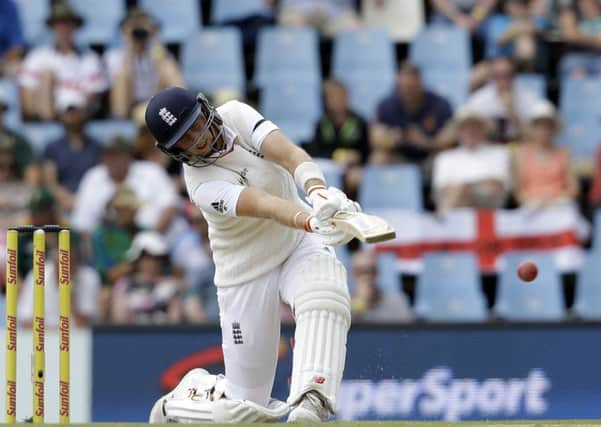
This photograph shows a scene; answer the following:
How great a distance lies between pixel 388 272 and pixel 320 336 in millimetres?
4256

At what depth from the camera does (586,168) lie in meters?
11.6

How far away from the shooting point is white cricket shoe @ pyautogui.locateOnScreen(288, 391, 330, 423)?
243 inches

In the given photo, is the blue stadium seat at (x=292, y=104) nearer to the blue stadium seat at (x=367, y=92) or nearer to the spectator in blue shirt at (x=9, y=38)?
the blue stadium seat at (x=367, y=92)

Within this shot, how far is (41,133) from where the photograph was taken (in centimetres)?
1196

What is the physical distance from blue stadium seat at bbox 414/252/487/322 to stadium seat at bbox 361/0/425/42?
2.81 m

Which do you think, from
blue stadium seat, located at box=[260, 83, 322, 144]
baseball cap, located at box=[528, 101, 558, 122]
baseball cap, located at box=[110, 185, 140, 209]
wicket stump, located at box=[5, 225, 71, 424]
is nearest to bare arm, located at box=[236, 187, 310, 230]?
wicket stump, located at box=[5, 225, 71, 424]

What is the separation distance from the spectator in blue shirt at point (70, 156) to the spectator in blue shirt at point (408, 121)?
224 cm

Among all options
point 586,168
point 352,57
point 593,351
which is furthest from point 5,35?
point 593,351

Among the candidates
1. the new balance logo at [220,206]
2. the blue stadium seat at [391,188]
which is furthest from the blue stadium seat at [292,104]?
the new balance logo at [220,206]

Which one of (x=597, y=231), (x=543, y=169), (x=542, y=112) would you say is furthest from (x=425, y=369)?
(x=542, y=112)

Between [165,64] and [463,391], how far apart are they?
13.7 ft

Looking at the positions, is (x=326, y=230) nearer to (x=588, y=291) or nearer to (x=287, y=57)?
(x=588, y=291)

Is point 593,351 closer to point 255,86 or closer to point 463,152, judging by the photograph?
point 463,152

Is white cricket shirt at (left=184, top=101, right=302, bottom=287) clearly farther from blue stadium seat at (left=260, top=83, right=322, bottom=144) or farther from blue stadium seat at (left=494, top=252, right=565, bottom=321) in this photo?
blue stadium seat at (left=260, top=83, right=322, bottom=144)
